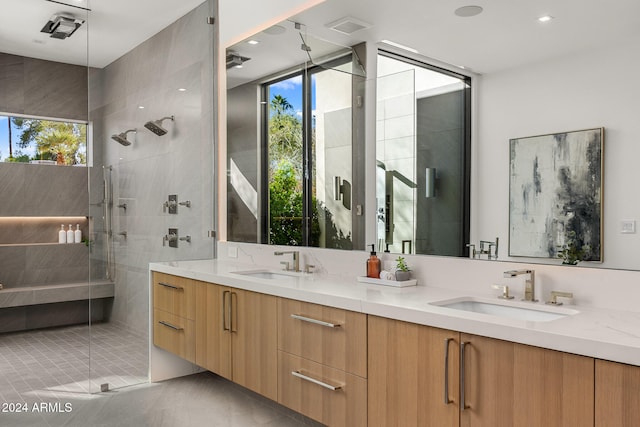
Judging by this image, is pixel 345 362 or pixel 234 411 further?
pixel 234 411

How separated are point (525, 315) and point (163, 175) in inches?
102

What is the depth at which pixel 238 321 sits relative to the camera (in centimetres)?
273

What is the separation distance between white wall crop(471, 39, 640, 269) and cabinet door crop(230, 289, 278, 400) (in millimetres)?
1083

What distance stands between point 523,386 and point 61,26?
4422 millimetres

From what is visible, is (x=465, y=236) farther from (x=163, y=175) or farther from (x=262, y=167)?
(x=163, y=175)

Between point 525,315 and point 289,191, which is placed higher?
point 289,191

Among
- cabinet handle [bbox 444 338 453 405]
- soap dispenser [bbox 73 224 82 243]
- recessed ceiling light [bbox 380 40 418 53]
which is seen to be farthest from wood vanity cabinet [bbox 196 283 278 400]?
soap dispenser [bbox 73 224 82 243]

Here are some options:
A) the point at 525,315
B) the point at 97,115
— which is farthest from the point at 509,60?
the point at 97,115

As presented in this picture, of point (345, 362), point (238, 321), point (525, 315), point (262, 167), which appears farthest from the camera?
point (262, 167)

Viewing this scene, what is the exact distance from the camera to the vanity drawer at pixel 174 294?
10.4 ft

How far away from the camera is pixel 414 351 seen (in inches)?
71.2

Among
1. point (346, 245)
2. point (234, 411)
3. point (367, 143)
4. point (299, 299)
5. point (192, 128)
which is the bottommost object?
point (234, 411)

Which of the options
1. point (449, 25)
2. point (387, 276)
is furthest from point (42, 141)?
point (449, 25)

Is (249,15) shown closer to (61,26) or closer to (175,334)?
(61,26)
